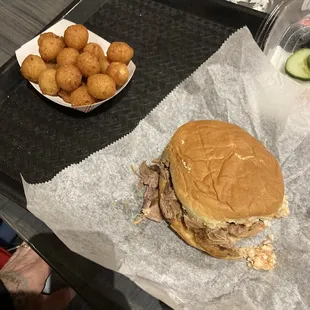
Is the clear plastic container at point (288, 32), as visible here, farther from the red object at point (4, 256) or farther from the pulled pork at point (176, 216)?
the red object at point (4, 256)

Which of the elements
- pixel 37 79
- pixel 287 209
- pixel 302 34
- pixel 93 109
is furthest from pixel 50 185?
pixel 302 34

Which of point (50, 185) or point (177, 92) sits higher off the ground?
point (177, 92)

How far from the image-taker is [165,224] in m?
1.42

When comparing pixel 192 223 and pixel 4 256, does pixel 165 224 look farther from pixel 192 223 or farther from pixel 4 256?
pixel 4 256

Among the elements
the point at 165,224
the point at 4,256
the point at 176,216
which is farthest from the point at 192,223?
the point at 4,256

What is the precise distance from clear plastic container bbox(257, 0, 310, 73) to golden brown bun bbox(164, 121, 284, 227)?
0.69 m

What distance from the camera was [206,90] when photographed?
1583mm

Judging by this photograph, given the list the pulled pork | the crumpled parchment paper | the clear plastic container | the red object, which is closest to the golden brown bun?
the pulled pork

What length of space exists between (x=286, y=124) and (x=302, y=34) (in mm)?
578

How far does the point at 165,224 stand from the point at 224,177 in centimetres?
32

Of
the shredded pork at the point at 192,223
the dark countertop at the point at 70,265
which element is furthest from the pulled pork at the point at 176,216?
the dark countertop at the point at 70,265

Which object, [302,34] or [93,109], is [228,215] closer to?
[93,109]

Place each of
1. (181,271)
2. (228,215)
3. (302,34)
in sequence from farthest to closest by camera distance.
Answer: (302,34)
(181,271)
(228,215)

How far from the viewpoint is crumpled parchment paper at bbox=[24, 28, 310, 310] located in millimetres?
1270
